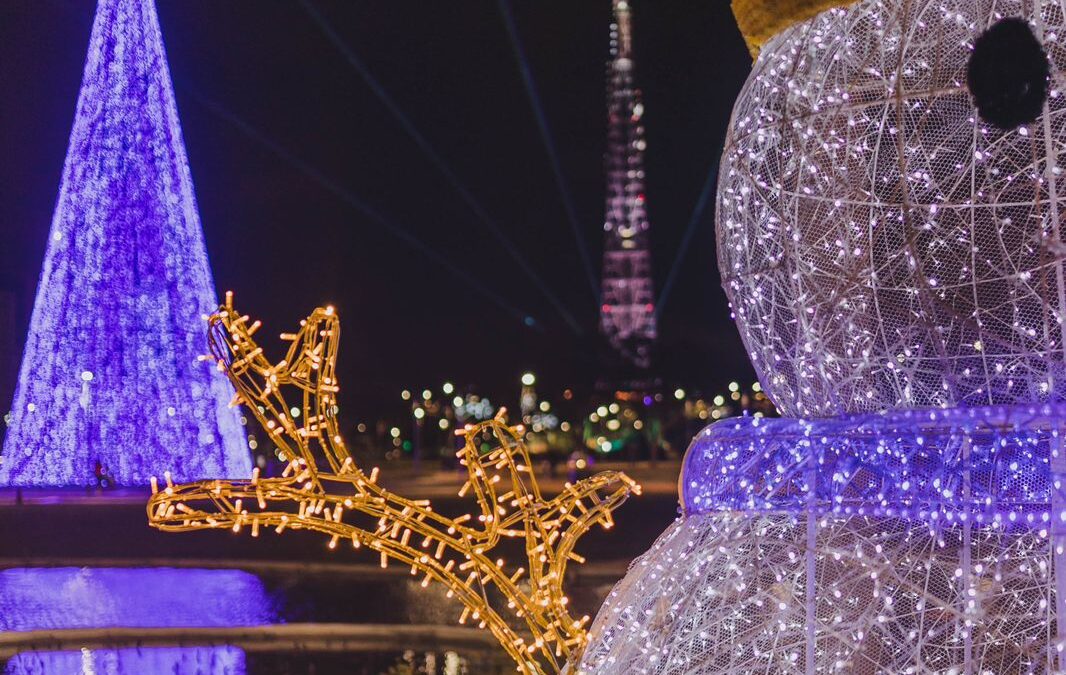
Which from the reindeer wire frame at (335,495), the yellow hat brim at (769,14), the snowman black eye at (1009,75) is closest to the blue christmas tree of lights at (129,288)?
the reindeer wire frame at (335,495)

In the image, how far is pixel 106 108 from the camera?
19.2 metres

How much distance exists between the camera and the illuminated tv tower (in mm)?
72375

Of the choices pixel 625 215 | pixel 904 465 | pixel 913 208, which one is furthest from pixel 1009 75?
pixel 625 215

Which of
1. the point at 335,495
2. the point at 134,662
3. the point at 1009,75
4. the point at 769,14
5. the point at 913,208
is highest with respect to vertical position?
the point at 769,14

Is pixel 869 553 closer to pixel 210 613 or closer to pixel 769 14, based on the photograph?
pixel 769 14

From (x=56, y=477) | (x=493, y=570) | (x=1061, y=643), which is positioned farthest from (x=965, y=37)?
(x=56, y=477)

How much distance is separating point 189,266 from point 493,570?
1494cm

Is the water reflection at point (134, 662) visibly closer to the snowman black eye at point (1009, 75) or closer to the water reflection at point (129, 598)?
the water reflection at point (129, 598)

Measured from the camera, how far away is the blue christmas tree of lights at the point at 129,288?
19141mm

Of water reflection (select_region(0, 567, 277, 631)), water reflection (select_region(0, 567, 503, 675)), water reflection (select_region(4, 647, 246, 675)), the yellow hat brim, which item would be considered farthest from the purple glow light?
water reflection (select_region(0, 567, 277, 631))

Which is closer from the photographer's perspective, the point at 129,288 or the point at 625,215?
the point at 129,288

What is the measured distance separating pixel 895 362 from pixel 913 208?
0.48m

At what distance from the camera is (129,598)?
1187cm

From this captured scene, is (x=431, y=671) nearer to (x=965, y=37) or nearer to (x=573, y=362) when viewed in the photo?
(x=965, y=37)
